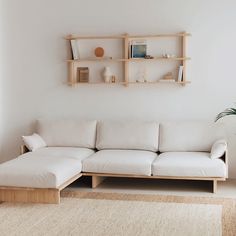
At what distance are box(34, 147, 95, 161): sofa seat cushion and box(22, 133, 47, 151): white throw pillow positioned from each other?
87mm

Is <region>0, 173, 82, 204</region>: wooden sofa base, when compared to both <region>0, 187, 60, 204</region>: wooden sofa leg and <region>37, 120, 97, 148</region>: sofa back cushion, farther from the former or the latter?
<region>37, 120, 97, 148</region>: sofa back cushion

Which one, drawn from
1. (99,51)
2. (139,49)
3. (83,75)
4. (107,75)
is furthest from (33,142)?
(139,49)

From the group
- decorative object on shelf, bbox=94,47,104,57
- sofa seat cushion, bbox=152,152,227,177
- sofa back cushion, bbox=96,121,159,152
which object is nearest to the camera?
sofa seat cushion, bbox=152,152,227,177

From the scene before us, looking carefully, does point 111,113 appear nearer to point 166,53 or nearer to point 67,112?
point 67,112

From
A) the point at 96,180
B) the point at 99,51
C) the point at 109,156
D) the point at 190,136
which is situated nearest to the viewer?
the point at 109,156

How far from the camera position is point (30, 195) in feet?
18.0

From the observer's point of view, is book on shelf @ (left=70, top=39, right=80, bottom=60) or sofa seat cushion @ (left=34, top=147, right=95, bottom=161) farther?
book on shelf @ (left=70, top=39, right=80, bottom=60)

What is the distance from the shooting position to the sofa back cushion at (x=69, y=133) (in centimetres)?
688

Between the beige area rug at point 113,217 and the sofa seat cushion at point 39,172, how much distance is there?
23cm

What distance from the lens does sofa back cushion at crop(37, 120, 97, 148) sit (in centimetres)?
688

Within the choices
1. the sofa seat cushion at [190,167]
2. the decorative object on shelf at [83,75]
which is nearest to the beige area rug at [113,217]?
the sofa seat cushion at [190,167]

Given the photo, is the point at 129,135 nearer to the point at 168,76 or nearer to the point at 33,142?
the point at 168,76

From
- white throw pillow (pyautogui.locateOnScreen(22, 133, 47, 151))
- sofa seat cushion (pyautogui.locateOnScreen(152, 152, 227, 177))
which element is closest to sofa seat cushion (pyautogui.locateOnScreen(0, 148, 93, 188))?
white throw pillow (pyautogui.locateOnScreen(22, 133, 47, 151))

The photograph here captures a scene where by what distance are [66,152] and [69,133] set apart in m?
0.50
